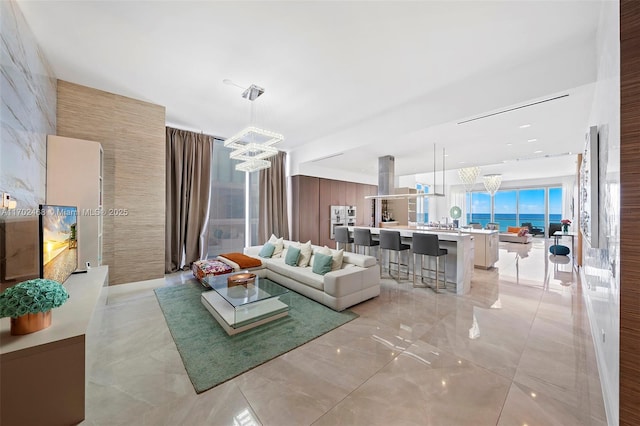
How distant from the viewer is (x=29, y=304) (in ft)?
4.66

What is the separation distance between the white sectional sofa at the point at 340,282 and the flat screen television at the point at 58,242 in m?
2.77

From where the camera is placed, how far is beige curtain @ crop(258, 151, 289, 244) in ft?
21.5

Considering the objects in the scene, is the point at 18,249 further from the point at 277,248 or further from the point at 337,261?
the point at 277,248

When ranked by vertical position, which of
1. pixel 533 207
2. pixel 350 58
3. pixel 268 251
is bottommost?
pixel 268 251

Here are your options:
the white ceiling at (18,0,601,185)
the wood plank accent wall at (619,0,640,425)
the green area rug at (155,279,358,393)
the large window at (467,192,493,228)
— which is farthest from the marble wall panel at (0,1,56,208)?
the large window at (467,192,493,228)

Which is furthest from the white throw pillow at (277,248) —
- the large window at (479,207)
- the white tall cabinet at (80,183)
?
the large window at (479,207)

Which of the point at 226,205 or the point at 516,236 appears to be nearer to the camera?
the point at 226,205

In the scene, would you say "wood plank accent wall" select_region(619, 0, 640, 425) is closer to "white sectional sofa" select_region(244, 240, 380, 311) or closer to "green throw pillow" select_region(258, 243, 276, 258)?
"white sectional sofa" select_region(244, 240, 380, 311)

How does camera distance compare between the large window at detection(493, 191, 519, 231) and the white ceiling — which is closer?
the white ceiling

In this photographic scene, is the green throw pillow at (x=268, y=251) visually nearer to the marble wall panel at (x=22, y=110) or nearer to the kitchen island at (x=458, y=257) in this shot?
the kitchen island at (x=458, y=257)

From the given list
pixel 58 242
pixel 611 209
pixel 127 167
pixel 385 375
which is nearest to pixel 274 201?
pixel 127 167

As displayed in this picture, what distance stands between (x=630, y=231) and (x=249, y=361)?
2.82 m

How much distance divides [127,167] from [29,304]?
3.19 metres

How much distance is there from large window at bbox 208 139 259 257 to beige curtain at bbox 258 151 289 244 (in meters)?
0.26
